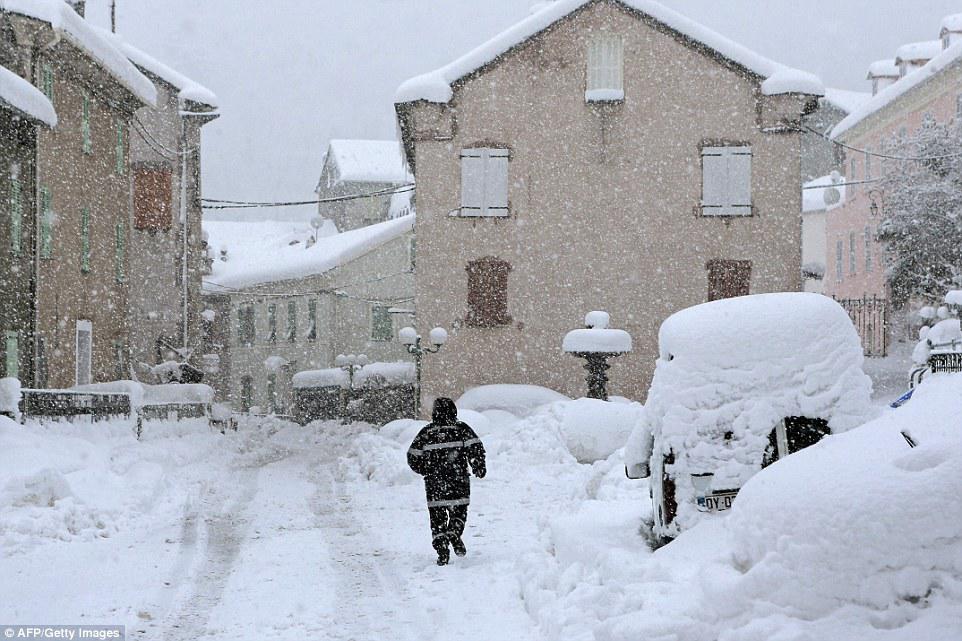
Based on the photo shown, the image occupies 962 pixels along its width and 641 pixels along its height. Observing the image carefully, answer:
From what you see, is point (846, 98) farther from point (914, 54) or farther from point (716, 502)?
point (716, 502)

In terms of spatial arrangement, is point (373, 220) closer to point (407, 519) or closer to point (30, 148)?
point (30, 148)

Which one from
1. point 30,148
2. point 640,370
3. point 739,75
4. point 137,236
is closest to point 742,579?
point 30,148

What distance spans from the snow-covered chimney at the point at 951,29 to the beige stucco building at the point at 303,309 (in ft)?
76.2

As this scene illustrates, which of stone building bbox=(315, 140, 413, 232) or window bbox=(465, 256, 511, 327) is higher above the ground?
stone building bbox=(315, 140, 413, 232)

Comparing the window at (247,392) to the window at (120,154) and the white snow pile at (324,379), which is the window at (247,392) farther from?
the window at (120,154)

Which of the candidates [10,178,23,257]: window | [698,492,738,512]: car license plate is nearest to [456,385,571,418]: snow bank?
[10,178,23,257]: window

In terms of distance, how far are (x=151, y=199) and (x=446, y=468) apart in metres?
28.0

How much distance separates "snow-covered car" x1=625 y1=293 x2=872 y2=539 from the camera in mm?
7098

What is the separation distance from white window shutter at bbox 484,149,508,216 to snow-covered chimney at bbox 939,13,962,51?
710 inches

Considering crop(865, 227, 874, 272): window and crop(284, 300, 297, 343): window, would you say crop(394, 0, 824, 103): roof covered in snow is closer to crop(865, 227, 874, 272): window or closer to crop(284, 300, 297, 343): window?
crop(865, 227, 874, 272): window

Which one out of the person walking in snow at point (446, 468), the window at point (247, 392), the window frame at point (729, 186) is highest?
the window frame at point (729, 186)

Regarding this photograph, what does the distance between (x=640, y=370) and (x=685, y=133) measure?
6.53m

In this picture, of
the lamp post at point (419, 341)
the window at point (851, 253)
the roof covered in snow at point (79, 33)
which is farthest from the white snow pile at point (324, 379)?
the window at point (851, 253)

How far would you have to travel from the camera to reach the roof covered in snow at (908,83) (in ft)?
113
